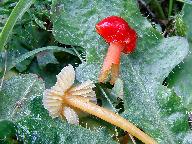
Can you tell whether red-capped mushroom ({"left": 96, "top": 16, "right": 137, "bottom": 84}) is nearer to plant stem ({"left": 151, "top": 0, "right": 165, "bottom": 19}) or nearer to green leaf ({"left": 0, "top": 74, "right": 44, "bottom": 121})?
green leaf ({"left": 0, "top": 74, "right": 44, "bottom": 121})

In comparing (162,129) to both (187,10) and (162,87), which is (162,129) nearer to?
(162,87)

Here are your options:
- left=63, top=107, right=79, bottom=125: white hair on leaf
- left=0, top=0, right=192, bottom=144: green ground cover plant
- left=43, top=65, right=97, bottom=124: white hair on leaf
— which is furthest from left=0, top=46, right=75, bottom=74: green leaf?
left=63, top=107, right=79, bottom=125: white hair on leaf

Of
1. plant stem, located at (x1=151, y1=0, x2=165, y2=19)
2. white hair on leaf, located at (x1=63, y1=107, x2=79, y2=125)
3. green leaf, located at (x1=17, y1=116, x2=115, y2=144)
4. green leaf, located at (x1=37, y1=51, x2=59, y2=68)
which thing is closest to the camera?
green leaf, located at (x1=17, y1=116, x2=115, y2=144)

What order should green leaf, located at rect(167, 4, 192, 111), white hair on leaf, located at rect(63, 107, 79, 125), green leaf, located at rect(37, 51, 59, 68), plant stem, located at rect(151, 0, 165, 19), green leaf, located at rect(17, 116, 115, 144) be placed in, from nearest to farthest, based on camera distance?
1. green leaf, located at rect(17, 116, 115, 144)
2. white hair on leaf, located at rect(63, 107, 79, 125)
3. green leaf, located at rect(167, 4, 192, 111)
4. green leaf, located at rect(37, 51, 59, 68)
5. plant stem, located at rect(151, 0, 165, 19)

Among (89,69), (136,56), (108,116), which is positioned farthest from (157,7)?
(108,116)

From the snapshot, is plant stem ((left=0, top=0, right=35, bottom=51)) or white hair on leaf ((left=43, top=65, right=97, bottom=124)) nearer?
white hair on leaf ((left=43, top=65, right=97, bottom=124))

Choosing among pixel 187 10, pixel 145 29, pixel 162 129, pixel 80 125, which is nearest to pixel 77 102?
pixel 80 125
